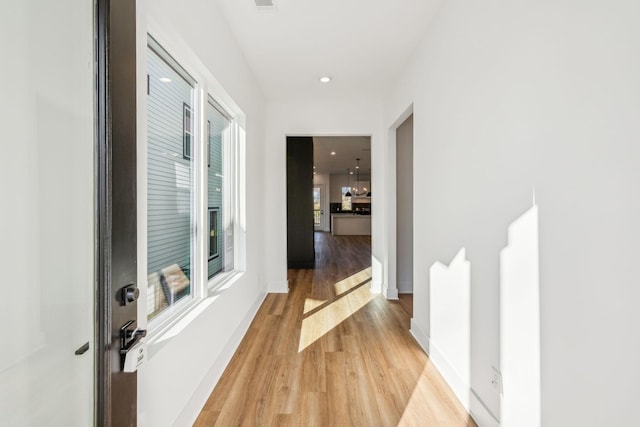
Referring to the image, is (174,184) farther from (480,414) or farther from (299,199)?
(299,199)

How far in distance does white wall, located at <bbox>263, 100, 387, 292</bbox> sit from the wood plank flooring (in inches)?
31.4

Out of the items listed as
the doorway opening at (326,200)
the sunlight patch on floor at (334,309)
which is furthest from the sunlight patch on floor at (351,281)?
the doorway opening at (326,200)

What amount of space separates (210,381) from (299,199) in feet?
13.4

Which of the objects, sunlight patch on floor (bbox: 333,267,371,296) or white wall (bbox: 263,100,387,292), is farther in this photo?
sunlight patch on floor (bbox: 333,267,371,296)

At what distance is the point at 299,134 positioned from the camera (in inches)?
165

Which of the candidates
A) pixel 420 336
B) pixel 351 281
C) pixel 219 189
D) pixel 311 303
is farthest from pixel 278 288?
pixel 420 336

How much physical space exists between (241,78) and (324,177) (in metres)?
12.0

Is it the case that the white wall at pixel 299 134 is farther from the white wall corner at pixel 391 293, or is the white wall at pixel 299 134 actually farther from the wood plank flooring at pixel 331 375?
the wood plank flooring at pixel 331 375

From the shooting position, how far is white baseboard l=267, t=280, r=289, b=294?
4.25 metres

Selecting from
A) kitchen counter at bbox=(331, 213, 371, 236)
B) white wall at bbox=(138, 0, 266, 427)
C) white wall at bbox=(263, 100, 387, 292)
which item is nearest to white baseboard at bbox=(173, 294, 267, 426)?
white wall at bbox=(138, 0, 266, 427)
